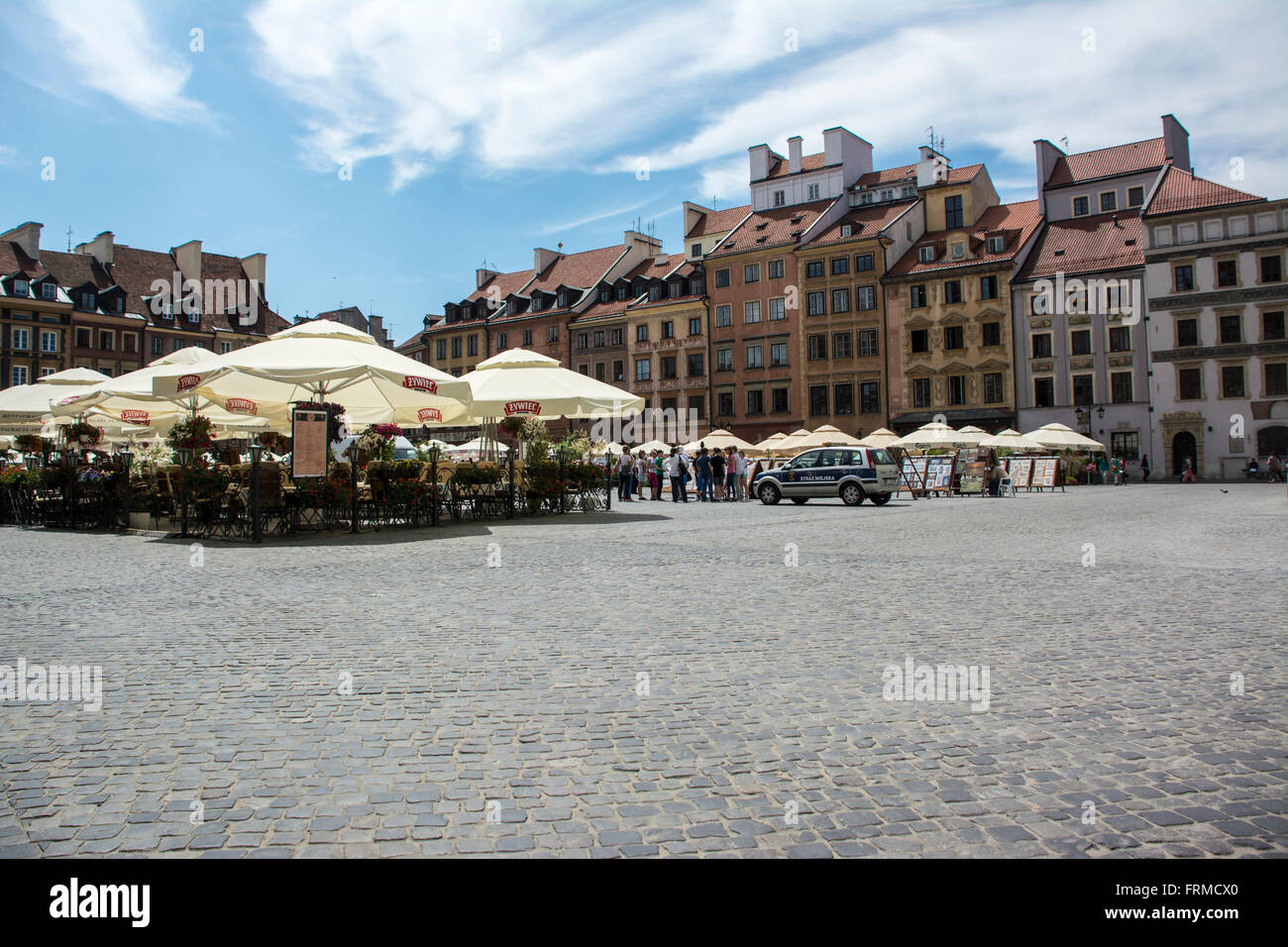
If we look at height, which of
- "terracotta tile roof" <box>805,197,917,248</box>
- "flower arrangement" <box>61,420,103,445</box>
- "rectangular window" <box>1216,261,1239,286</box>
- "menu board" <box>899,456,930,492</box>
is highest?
"terracotta tile roof" <box>805,197,917,248</box>

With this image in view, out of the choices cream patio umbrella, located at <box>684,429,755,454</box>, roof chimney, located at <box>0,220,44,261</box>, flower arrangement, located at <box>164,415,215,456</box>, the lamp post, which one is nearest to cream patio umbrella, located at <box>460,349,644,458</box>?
the lamp post

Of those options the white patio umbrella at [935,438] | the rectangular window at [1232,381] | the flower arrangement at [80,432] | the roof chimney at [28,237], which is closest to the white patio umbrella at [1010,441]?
the white patio umbrella at [935,438]

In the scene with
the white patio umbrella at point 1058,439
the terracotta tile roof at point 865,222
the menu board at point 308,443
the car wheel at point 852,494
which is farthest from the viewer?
the terracotta tile roof at point 865,222

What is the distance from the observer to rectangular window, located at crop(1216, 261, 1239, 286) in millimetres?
49469

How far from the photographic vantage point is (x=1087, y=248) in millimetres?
53906

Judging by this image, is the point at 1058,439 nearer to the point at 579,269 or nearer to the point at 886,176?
the point at 886,176

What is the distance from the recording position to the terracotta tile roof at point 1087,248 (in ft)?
172

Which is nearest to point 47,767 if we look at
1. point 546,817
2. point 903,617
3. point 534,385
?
point 546,817

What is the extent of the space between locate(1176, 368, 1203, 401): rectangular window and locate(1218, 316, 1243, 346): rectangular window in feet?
6.61

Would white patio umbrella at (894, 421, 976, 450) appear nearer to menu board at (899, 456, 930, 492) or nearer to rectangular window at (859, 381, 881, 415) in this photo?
menu board at (899, 456, 930, 492)

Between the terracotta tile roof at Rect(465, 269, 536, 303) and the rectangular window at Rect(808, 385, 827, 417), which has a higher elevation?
the terracotta tile roof at Rect(465, 269, 536, 303)

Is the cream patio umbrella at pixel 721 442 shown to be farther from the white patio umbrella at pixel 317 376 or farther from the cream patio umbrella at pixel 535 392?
the white patio umbrella at pixel 317 376

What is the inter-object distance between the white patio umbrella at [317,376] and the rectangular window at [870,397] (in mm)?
40972
